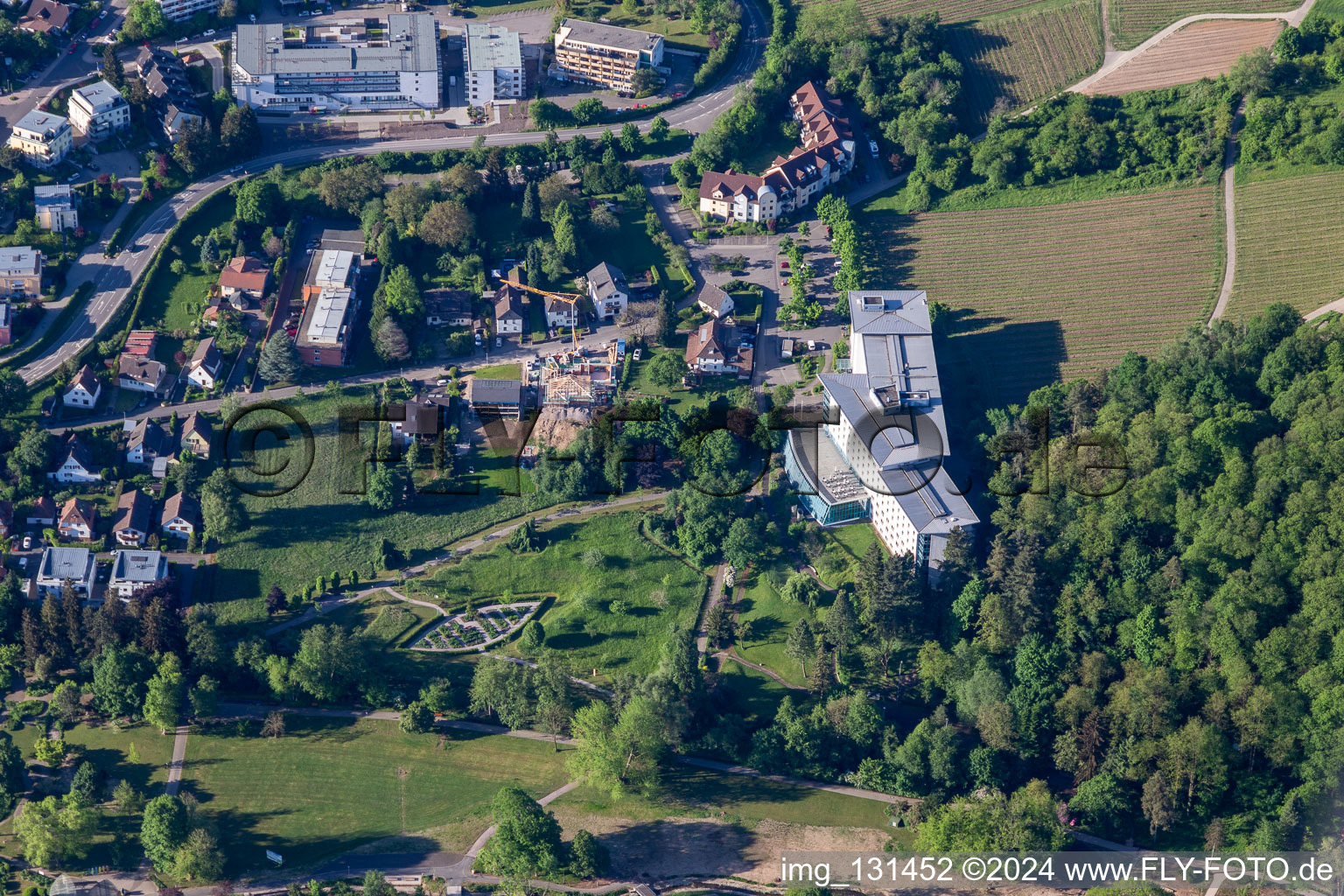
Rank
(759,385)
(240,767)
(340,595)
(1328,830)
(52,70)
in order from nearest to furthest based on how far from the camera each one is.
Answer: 1. (1328,830)
2. (240,767)
3. (340,595)
4. (759,385)
5. (52,70)

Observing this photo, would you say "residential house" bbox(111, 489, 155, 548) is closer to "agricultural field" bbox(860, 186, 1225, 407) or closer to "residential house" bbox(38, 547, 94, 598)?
Result: "residential house" bbox(38, 547, 94, 598)

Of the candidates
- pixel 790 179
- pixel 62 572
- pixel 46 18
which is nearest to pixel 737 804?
pixel 62 572

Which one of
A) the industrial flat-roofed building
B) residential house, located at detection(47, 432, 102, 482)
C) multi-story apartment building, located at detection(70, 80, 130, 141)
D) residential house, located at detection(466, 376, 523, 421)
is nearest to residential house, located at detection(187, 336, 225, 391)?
residential house, located at detection(47, 432, 102, 482)

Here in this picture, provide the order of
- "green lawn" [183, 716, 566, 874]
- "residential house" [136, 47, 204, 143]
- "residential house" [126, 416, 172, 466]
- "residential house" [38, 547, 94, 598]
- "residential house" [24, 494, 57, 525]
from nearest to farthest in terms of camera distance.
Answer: "green lawn" [183, 716, 566, 874], "residential house" [38, 547, 94, 598], "residential house" [24, 494, 57, 525], "residential house" [126, 416, 172, 466], "residential house" [136, 47, 204, 143]

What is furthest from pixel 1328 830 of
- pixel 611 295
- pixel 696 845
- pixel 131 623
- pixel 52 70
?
pixel 52 70

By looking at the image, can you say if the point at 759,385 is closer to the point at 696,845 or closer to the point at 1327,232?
the point at 696,845

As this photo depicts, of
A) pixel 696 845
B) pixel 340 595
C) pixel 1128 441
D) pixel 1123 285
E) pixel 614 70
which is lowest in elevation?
Answer: pixel 696 845

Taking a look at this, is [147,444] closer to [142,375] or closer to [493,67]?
[142,375]
